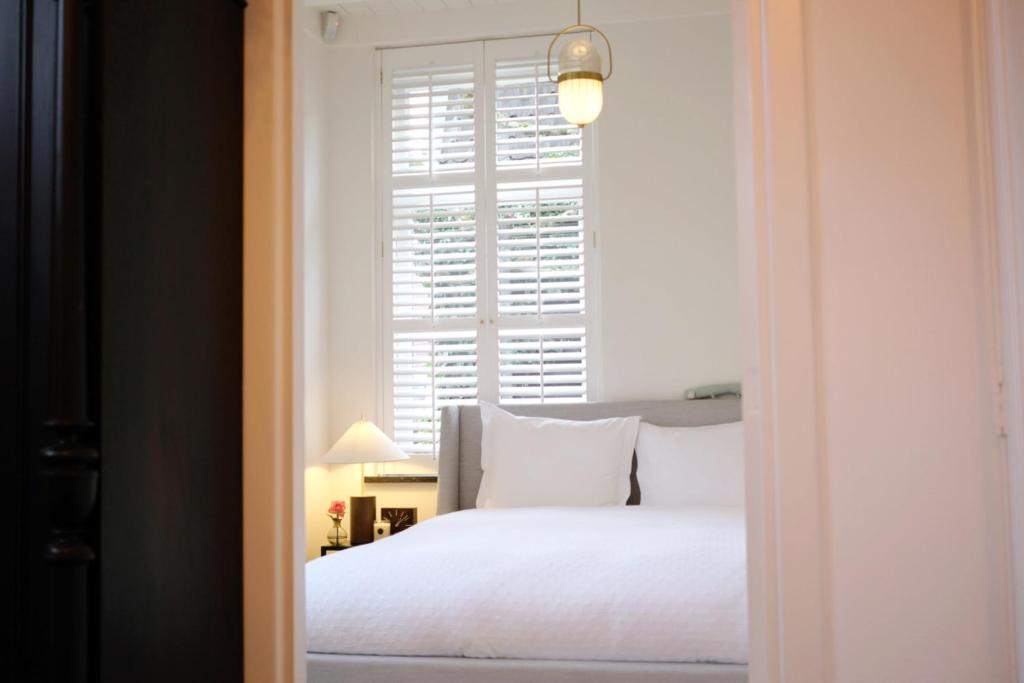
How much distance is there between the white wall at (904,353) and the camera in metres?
1.60

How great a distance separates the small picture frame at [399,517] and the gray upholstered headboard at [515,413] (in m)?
0.29

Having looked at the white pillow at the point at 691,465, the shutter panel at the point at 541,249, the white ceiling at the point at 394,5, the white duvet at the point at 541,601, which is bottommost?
the white duvet at the point at 541,601

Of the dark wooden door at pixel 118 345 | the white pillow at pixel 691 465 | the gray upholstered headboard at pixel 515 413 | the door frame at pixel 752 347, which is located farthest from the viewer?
the gray upholstered headboard at pixel 515 413

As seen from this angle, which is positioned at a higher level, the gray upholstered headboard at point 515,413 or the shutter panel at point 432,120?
the shutter panel at point 432,120

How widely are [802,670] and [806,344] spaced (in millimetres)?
514

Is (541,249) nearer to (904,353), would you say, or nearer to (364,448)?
(364,448)

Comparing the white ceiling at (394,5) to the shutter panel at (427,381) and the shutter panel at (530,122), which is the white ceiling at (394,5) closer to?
the shutter panel at (530,122)

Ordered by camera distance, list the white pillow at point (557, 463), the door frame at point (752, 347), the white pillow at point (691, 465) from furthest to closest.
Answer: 1. the white pillow at point (557, 463)
2. the white pillow at point (691, 465)
3. the door frame at point (752, 347)

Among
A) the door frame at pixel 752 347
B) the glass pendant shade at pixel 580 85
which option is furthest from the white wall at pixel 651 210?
the door frame at pixel 752 347

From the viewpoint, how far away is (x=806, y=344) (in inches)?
65.1

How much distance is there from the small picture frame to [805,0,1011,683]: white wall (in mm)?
3702

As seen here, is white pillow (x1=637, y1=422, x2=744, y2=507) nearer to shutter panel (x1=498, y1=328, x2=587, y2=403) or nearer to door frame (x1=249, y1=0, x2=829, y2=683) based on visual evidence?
shutter panel (x1=498, y1=328, x2=587, y2=403)

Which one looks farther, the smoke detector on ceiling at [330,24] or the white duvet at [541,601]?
the smoke detector on ceiling at [330,24]

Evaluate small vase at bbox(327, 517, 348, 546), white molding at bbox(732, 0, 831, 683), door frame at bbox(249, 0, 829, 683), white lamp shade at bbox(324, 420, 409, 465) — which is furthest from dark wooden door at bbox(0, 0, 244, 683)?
small vase at bbox(327, 517, 348, 546)
